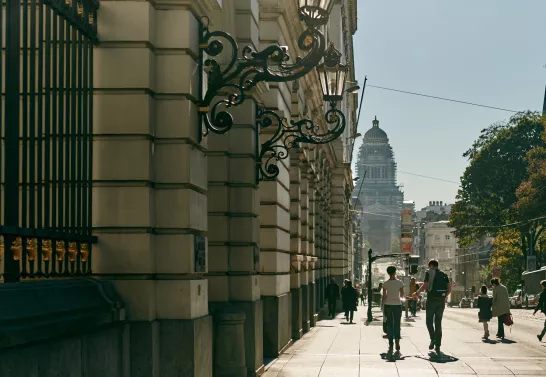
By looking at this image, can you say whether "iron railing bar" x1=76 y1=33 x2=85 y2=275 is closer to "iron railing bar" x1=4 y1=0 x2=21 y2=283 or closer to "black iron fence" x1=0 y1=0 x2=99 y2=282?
"black iron fence" x1=0 y1=0 x2=99 y2=282

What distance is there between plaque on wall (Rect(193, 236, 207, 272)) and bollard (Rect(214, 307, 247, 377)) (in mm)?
3053

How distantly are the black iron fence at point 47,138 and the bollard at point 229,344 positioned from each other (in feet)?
14.6

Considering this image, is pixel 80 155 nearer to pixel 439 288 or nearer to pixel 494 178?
pixel 439 288

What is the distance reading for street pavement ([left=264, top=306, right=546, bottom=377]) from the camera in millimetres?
16125

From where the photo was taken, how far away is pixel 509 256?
273 feet

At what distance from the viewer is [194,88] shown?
1067cm

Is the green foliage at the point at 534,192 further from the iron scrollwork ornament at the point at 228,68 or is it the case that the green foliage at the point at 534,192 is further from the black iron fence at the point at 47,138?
the black iron fence at the point at 47,138

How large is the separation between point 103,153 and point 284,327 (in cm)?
1050

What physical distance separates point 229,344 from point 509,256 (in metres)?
71.5

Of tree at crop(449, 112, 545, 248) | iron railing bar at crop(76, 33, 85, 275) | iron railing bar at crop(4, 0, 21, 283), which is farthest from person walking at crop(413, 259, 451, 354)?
tree at crop(449, 112, 545, 248)

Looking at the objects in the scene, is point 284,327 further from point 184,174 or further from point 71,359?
point 71,359

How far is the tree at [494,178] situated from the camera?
76.7 meters

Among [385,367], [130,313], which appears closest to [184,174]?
[130,313]

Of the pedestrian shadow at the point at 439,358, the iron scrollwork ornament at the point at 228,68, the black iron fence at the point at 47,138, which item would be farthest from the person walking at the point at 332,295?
the black iron fence at the point at 47,138
